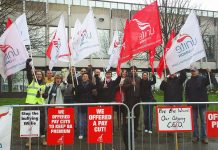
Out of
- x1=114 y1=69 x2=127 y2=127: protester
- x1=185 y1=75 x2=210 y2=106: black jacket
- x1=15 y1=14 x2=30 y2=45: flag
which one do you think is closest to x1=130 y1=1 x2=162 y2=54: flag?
x1=114 y1=69 x2=127 y2=127: protester

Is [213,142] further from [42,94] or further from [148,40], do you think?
[42,94]

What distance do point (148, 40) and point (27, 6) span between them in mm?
16871

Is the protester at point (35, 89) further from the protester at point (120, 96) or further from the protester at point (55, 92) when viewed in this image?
the protester at point (120, 96)

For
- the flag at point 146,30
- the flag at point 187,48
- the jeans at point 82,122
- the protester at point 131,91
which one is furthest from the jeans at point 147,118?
the flag at point 146,30

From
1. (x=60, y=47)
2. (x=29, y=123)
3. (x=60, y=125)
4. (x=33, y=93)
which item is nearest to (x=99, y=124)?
(x=60, y=125)

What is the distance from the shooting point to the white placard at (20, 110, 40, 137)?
26.0 ft

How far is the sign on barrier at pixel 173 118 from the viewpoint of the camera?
8.14 metres

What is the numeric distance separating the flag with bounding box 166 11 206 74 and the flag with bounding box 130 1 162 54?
2.98 ft

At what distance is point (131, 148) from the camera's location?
8.26 m

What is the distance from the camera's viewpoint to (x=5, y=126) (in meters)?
7.66

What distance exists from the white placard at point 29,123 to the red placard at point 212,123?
12.3 ft

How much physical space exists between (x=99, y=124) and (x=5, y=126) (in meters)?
1.94

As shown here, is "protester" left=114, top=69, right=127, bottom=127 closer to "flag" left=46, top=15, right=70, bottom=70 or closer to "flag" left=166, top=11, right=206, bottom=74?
"flag" left=166, top=11, right=206, bottom=74

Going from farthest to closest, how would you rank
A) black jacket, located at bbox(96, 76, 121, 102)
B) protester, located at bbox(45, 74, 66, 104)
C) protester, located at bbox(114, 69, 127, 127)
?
black jacket, located at bbox(96, 76, 121, 102) → protester, located at bbox(45, 74, 66, 104) → protester, located at bbox(114, 69, 127, 127)
